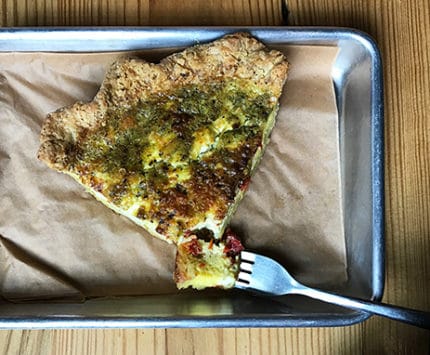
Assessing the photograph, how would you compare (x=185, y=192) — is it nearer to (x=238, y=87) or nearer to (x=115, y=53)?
(x=238, y=87)

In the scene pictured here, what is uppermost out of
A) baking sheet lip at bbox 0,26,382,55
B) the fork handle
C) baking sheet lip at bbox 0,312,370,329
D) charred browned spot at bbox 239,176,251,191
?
baking sheet lip at bbox 0,26,382,55

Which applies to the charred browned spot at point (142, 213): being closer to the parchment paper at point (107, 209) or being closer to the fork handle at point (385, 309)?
the parchment paper at point (107, 209)

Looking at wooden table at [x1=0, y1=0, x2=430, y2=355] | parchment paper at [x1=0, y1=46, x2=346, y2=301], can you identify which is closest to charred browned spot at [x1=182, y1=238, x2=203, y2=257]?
parchment paper at [x1=0, y1=46, x2=346, y2=301]

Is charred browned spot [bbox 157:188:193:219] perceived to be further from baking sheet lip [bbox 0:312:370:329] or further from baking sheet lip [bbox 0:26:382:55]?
baking sheet lip [bbox 0:26:382:55]

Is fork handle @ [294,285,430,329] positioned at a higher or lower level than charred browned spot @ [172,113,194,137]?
lower

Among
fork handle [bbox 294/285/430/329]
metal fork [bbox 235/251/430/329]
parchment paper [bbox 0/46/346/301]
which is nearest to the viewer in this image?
fork handle [bbox 294/285/430/329]

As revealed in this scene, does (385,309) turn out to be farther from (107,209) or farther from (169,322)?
(107,209)

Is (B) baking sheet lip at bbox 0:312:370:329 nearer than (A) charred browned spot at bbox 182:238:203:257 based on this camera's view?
Yes

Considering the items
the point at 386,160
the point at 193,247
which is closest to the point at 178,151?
the point at 193,247
